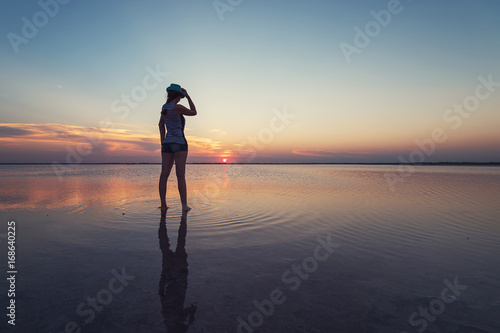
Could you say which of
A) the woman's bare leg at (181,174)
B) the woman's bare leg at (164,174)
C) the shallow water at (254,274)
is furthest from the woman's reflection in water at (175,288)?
the woman's bare leg at (164,174)

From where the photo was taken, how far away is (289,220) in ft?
18.7

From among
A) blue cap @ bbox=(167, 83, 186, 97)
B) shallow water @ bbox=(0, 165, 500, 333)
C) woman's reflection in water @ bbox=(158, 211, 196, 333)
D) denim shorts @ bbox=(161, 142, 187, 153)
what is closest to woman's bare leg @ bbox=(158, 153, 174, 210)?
A: denim shorts @ bbox=(161, 142, 187, 153)

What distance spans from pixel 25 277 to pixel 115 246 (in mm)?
1136

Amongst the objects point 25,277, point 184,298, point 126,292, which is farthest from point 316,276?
point 25,277

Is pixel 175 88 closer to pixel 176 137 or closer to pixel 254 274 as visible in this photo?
pixel 176 137

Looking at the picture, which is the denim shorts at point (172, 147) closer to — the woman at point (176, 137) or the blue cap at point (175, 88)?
the woman at point (176, 137)

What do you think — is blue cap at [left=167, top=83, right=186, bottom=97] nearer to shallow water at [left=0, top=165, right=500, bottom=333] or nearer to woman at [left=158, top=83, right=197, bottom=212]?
woman at [left=158, top=83, right=197, bottom=212]

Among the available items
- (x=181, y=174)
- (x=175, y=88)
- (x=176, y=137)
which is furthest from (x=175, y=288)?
(x=175, y=88)

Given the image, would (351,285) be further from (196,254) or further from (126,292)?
(126,292)

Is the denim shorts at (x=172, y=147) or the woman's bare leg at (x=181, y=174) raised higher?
the denim shorts at (x=172, y=147)

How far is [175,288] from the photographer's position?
2.49 meters

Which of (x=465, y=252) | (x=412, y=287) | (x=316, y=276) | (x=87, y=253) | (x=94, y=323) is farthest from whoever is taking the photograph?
(x=465, y=252)

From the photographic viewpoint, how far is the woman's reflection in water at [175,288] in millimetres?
1983

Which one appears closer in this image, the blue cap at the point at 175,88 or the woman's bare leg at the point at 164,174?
the blue cap at the point at 175,88
